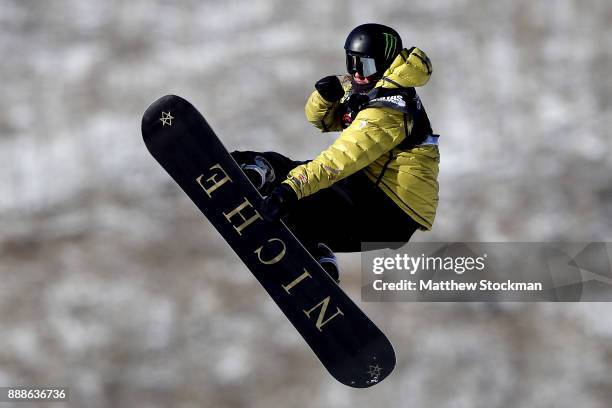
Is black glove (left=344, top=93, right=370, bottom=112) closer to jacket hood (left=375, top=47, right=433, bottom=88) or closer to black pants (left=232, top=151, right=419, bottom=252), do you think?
jacket hood (left=375, top=47, right=433, bottom=88)

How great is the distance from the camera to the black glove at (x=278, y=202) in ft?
16.2

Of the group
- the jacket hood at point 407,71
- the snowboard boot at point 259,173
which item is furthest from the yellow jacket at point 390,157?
the snowboard boot at point 259,173

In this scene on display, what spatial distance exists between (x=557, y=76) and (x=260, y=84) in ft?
10.0

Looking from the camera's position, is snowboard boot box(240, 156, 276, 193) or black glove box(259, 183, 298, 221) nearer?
black glove box(259, 183, 298, 221)

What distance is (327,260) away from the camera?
214 inches

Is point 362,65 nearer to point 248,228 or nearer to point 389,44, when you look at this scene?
point 389,44

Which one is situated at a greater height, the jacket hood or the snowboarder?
the jacket hood

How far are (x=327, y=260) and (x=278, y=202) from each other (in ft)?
2.11

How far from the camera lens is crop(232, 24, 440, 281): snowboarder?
5.02 metres

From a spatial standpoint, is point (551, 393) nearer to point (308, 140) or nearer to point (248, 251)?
point (308, 140)

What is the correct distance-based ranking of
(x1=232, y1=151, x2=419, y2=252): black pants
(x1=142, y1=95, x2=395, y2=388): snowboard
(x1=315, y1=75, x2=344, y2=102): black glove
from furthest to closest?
1. (x1=315, y1=75, x2=344, y2=102): black glove
2. (x1=232, y1=151, x2=419, y2=252): black pants
3. (x1=142, y1=95, x2=395, y2=388): snowboard

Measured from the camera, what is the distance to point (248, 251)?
17.3 ft
